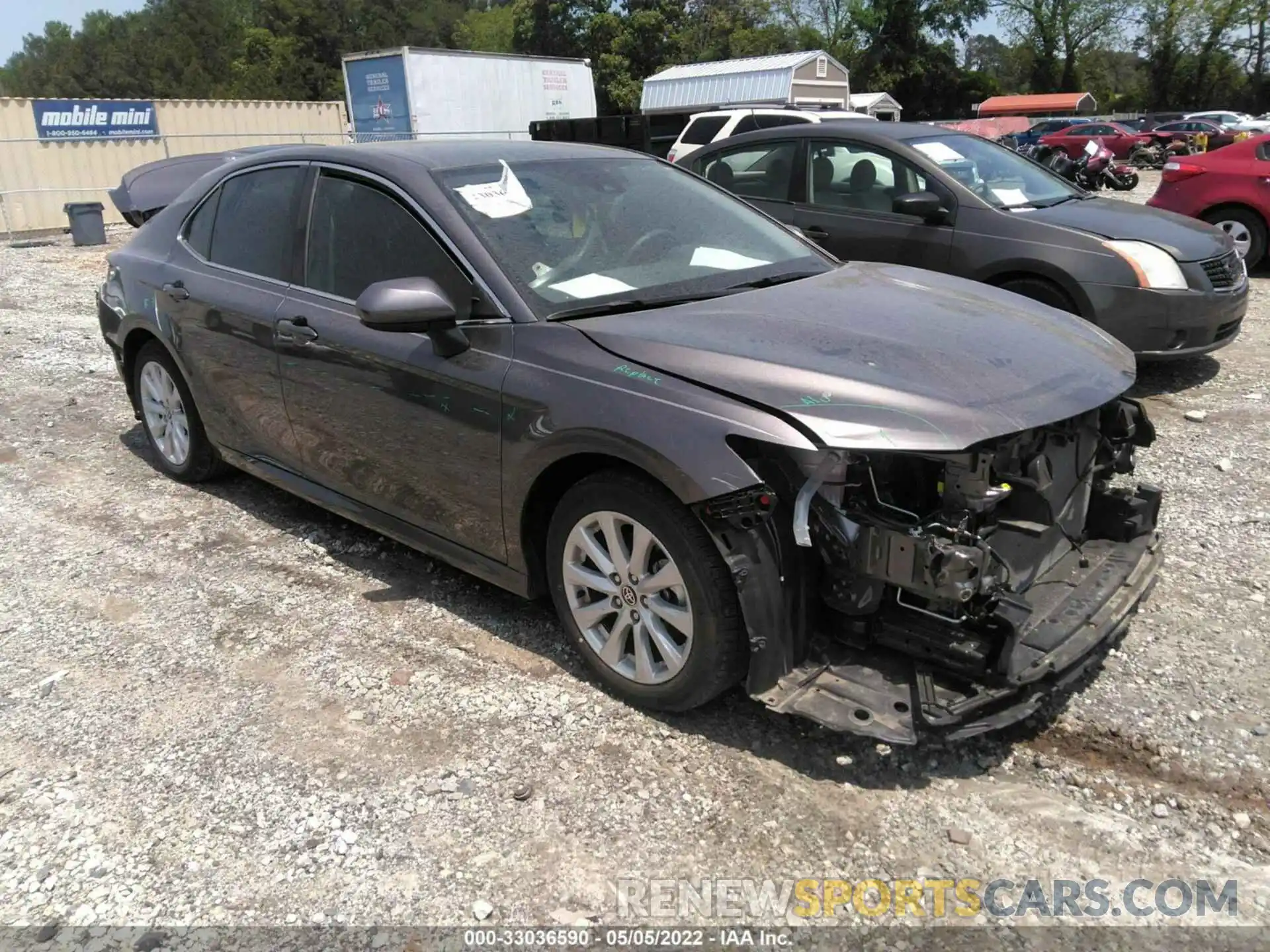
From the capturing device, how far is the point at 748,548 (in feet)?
9.01

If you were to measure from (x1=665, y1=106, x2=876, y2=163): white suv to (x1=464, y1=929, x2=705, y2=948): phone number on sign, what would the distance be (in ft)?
45.7

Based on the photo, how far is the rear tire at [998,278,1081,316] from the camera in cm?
618

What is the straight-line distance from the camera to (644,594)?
3.05 metres

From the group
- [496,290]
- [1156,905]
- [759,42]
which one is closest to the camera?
[1156,905]

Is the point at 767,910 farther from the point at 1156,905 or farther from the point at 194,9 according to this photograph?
the point at 194,9

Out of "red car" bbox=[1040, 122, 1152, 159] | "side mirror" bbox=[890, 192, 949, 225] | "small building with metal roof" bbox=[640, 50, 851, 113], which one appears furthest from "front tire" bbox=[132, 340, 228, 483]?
"red car" bbox=[1040, 122, 1152, 159]

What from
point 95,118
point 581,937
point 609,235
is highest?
point 95,118

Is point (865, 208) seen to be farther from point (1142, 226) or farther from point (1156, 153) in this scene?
point (1156, 153)

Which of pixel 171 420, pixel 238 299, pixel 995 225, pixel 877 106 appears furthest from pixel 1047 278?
pixel 877 106

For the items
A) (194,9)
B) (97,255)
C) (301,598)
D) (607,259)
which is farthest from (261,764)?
(194,9)

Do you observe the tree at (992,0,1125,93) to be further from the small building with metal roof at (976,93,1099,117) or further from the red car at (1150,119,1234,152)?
the red car at (1150,119,1234,152)

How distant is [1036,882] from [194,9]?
95935mm

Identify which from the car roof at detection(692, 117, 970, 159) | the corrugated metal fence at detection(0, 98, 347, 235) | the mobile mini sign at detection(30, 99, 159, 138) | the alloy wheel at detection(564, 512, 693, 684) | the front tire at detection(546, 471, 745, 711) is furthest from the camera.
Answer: the mobile mini sign at detection(30, 99, 159, 138)

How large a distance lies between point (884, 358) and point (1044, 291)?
3.89 m
